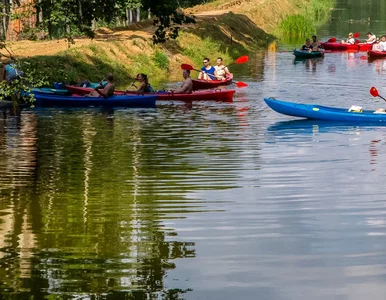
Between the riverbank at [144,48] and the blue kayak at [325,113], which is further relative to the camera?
the riverbank at [144,48]

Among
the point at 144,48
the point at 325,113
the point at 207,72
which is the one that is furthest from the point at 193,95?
the point at 144,48

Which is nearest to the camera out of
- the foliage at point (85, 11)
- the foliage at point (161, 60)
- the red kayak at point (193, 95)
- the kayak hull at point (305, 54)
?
the foliage at point (85, 11)

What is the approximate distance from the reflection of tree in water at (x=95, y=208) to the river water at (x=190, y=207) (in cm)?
3

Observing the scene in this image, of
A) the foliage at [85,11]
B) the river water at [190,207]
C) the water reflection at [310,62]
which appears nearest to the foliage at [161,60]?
the foliage at [85,11]

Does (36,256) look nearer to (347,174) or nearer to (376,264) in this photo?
(376,264)

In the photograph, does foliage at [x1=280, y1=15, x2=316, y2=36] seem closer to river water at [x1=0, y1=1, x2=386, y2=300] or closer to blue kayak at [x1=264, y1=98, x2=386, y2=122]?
river water at [x1=0, y1=1, x2=386, y2=300]

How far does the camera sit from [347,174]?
17016mm

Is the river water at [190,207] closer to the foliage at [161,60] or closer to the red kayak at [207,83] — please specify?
the red kayak at [207,83]

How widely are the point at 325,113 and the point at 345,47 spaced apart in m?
25.7

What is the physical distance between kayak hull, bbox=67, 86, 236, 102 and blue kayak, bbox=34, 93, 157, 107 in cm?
62

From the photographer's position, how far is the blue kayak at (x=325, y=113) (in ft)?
78.8

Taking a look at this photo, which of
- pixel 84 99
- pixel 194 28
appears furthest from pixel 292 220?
pixel 194 28

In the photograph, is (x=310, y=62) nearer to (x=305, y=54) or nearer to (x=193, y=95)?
(x=305, y=54)

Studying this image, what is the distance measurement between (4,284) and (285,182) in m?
6.90
